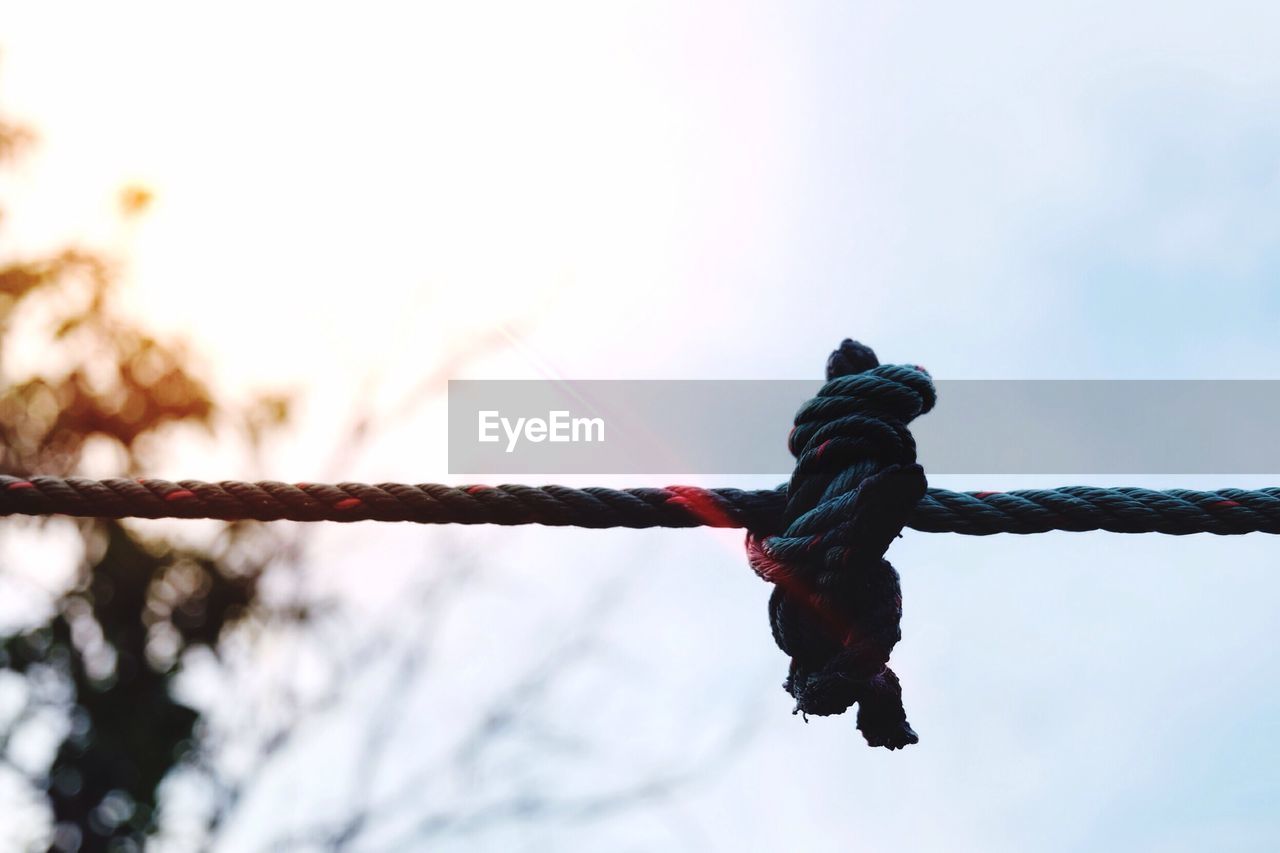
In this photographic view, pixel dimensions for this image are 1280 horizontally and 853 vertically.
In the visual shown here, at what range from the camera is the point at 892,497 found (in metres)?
1.28

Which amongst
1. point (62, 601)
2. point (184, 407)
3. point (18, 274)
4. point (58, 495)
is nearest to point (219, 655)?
point (62, 601)

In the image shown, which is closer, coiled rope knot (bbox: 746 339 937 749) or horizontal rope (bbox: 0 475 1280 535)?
coiled rope knot (bbox: 746 339 937 749)

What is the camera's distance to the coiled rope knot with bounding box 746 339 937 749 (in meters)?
A: 1.26

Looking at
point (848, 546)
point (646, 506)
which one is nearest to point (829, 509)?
point (848, 546)

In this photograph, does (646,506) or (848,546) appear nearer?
(848,546)

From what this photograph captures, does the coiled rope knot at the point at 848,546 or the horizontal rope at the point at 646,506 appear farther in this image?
the horizontal rope at the point at 646,506

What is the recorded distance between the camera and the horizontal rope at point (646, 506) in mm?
1398

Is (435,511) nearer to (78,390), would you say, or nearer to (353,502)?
(353,502)

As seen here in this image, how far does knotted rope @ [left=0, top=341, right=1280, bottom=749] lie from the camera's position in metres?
1.27

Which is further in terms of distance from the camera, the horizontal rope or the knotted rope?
the horizontal rope

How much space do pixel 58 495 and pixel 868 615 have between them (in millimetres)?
1136

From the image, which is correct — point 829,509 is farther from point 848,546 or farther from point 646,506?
point 646,506

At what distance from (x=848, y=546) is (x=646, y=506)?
0.29 meters

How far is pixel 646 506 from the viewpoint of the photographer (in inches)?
55.4
